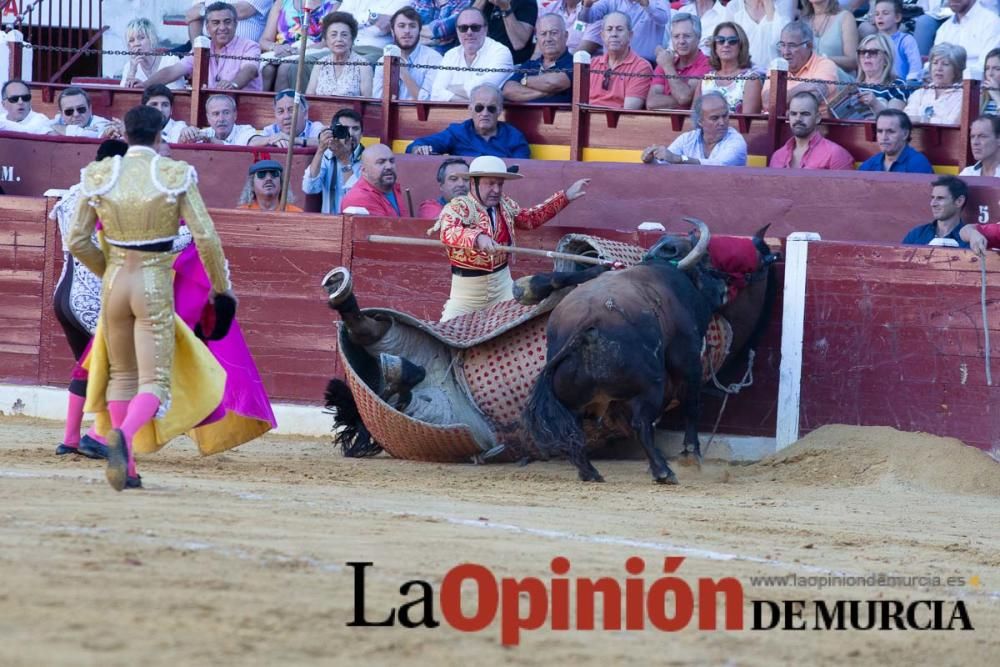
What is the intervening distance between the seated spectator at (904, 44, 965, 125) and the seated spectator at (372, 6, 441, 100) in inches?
120

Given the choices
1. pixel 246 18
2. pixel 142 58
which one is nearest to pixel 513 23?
pixel 246 18

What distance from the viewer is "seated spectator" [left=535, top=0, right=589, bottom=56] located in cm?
1078

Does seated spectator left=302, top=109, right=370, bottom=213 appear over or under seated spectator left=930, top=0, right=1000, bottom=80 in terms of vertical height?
under

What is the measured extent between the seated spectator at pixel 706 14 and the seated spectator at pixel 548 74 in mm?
756

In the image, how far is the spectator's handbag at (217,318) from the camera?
6164mm

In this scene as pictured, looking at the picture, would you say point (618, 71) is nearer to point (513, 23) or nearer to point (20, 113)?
point (513, 23)

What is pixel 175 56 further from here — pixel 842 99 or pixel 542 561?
pixel 542 561

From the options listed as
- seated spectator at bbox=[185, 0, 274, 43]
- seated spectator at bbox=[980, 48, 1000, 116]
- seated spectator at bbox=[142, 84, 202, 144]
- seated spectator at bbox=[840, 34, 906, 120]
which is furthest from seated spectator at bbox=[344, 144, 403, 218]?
seated spectator at bbox=[185, 0, 274, 43]

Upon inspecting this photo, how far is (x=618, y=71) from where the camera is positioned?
9.96 m

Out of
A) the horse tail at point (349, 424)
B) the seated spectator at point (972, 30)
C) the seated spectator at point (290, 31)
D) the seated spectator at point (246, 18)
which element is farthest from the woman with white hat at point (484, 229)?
the seated spectator at point (246, 18)

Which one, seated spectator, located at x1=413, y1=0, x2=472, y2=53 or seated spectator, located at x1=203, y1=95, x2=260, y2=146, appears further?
seated spectator, located at x1=413, y1=0, x2=472, y2=53

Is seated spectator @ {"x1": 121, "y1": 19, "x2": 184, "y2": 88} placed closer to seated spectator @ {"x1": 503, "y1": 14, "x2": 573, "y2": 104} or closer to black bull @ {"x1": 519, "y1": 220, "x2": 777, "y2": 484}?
seated spectator @ {"x1": 503, "y1": 14, "x2": 573, "y2": 104}

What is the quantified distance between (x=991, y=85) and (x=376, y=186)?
3.42 m

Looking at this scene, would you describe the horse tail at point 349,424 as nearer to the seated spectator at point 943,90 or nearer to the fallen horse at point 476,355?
the fallen horse at point 476,355
